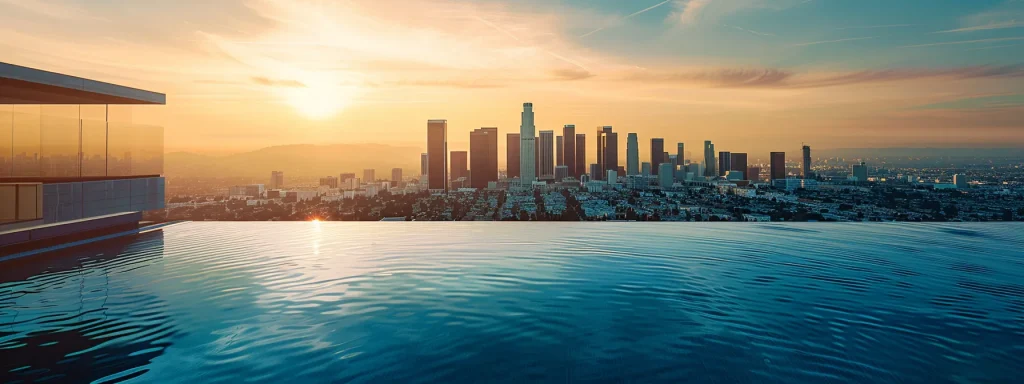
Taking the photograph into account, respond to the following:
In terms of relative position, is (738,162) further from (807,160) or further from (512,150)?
(512,150)

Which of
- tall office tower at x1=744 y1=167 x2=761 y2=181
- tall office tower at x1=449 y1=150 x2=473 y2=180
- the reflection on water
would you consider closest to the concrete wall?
the reflection on water

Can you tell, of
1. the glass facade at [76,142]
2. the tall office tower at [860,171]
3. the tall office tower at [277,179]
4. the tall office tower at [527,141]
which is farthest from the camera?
the tall office tower at [527,141]

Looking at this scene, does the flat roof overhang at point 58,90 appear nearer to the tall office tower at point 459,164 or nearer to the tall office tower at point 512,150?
the tall office tower at point 459,164

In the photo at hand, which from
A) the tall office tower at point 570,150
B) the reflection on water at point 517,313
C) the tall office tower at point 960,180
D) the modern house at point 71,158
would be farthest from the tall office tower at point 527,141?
the reflection on water at point 517,313

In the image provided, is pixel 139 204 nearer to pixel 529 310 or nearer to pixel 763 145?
pixel 529 310

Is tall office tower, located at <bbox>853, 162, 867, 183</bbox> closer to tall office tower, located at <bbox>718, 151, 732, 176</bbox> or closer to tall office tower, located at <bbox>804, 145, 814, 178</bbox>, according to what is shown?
tall office tower, located at <bbox>804, 145, 814, 178</bbox>

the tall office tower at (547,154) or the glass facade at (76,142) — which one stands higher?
the tall office tower at (547,154)

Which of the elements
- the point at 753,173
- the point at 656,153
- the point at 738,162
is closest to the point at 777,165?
the point at 753,173

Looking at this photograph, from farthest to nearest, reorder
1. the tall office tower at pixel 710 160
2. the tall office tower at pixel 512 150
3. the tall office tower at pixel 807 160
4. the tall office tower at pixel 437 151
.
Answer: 1. the tall office tower at pixel 512 150
2. the tall office tower at pixel 710 160
3. the tall office tower at pixel 437 151
4. the tall office tower at pixel 807 160
